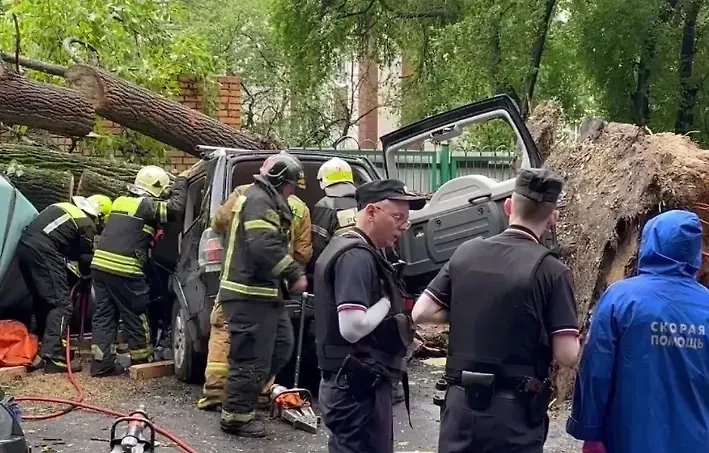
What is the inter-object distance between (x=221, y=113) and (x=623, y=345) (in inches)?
420

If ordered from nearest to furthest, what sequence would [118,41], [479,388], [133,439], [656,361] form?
[656,361]
[479,388]
[133,439]
[118,41]

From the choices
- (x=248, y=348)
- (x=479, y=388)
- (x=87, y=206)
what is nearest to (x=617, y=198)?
(x=248, y=348)

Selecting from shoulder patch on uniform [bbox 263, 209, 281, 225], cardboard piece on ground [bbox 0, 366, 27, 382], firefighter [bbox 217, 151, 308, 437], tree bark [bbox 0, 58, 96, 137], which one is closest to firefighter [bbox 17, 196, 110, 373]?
cardboard piece on ground [bbox 0, 366, 27, 382]

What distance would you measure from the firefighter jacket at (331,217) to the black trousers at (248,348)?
912 mm

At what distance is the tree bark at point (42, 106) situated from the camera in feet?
27.1

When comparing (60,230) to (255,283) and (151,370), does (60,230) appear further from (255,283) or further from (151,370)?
(255,283)

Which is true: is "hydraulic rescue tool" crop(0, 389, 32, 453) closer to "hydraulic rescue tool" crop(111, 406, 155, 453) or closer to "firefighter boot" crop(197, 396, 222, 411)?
"hydraulic rescue tool" crop(111, 406, 155, 453)

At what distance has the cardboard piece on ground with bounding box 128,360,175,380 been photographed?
312 inches

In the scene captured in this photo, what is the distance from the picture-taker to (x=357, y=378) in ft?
12.8

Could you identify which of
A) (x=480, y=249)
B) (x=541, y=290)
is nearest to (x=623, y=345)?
(x=541, y=290)

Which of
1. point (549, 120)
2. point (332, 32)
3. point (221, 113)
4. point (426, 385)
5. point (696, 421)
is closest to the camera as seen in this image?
point (696, 421)

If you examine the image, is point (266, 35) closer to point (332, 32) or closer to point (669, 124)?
point (332, 32)

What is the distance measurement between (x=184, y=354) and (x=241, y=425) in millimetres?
1524

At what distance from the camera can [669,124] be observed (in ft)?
45.9
